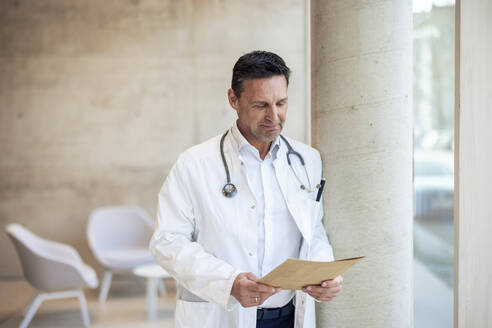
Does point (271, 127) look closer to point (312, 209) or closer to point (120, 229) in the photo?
point (312, 209)

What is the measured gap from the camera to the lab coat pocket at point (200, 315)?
6.31 feet

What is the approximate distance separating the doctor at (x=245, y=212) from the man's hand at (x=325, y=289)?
0.16m

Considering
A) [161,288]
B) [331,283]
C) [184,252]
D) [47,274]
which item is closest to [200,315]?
[184,252]

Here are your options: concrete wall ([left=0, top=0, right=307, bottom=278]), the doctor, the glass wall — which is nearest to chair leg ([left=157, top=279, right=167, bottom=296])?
concrete wall ([left=0, top=0, right=307, bottom=278])

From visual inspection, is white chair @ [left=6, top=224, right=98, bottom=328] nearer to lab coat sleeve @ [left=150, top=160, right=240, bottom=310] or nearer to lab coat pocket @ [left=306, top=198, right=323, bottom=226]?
lab coat sleeve @ [left=150, top=160, right=240, bottom=310]

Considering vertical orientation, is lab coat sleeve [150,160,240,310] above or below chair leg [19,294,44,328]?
above

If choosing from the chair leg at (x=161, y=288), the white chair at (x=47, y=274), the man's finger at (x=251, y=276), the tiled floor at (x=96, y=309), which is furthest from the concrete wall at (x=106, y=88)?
the man's finger at (x=251, y=276)

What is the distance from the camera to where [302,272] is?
1599 mm

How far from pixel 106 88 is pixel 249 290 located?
208 inches

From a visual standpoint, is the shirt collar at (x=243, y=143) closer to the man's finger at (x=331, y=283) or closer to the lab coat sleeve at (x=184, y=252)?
the lab coat sleeve at (x=184, y=252)

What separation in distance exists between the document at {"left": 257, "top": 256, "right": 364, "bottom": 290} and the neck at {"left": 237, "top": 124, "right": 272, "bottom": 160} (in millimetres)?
523

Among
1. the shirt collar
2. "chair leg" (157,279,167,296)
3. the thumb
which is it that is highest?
the shirt collar

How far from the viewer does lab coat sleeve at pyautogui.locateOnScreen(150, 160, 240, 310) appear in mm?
1780

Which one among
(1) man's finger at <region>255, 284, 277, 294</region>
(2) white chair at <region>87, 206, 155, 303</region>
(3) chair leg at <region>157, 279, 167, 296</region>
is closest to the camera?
(1) man's finger at <region>255, 284, 277, 294</region>
